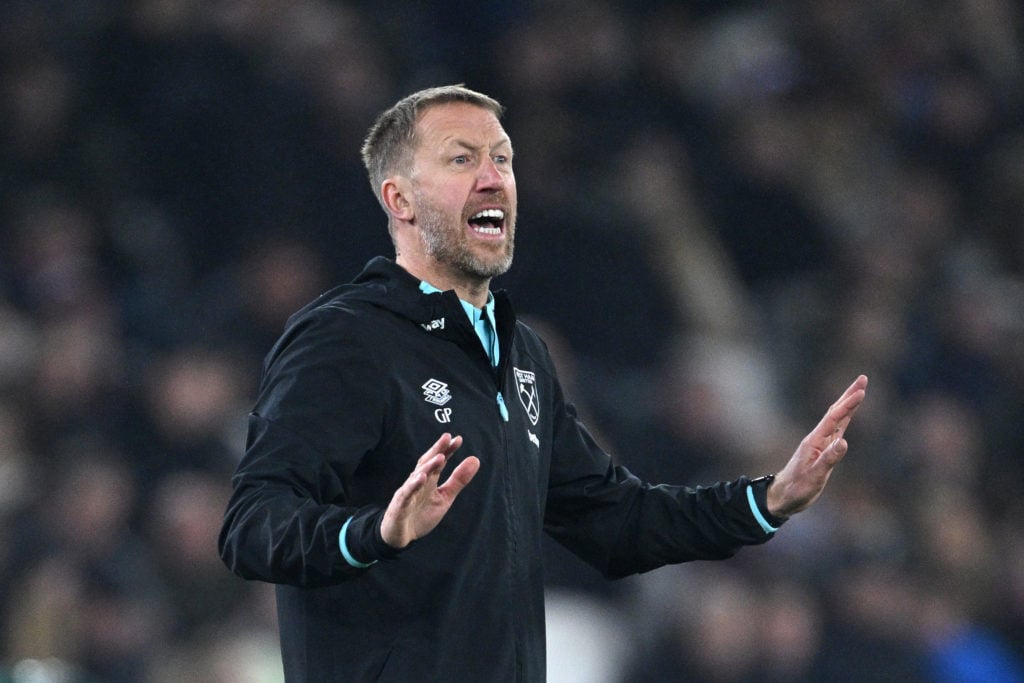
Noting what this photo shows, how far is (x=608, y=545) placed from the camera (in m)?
2.99

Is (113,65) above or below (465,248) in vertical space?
above

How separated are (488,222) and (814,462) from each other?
709 mm

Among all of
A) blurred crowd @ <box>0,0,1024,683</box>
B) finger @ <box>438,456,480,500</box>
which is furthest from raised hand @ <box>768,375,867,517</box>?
blurred crowd @ <box>0,0,1024,683</box>

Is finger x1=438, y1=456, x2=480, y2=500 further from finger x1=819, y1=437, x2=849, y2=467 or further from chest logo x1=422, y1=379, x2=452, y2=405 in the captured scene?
finger x1=819, y1=437, x2=849, y2=467

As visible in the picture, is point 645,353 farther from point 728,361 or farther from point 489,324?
point 489,324

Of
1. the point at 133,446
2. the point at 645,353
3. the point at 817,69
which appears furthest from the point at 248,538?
the point at 817,69

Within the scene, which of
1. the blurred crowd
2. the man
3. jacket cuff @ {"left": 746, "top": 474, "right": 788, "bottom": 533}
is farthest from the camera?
the blurred crowd

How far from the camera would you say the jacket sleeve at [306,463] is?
7.56 feet

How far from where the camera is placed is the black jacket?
2420mm

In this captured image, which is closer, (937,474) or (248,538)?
(248,538)

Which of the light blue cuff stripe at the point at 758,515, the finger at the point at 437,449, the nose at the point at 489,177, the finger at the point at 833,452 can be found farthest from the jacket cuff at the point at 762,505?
the finger at the point at 437,449

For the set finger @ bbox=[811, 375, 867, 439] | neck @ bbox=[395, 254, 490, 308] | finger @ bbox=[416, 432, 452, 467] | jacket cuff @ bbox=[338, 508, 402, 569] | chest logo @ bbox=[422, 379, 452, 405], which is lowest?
jacket cuff @ bbox=[338, 508, 402, 569]

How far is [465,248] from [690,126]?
13.5 ft

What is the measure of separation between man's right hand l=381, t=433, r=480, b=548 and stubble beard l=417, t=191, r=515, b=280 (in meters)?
0.62
